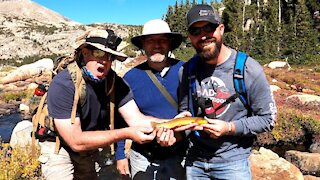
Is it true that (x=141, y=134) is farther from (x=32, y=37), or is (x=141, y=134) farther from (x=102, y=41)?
(x=32, y=37)

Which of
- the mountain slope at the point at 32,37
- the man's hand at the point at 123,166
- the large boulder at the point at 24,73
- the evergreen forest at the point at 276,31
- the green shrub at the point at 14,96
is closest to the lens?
the man's hand at the point at 123,166

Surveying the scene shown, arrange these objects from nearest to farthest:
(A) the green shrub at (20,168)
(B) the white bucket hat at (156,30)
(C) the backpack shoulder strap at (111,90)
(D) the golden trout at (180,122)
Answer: (D) the golden trout at (180,122) → (C) the backpack shoulder strap at (111,90) → (B) the white bucket hat at (156,30) → (A) the green shrub at (20,168)

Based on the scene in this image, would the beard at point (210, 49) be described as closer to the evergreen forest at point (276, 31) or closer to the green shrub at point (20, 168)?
the green shrub at point (20, 168)

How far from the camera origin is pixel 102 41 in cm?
337

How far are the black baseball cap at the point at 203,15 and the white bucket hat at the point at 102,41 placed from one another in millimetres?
801

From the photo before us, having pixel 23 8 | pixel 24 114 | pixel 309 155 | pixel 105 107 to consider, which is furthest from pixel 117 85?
pixel 23 8

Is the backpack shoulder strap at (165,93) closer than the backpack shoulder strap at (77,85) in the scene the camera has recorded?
No

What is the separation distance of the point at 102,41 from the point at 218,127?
4.62 feet

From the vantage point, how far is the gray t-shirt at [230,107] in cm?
299

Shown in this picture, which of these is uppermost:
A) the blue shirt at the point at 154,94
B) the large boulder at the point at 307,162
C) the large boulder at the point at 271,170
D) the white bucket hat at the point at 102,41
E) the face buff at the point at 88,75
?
the white bucket hat at the point at 102,41

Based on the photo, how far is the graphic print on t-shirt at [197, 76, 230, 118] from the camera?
3.12 meters

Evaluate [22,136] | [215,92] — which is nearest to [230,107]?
[215,92]

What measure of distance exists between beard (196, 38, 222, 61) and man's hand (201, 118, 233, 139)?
588 millimetres

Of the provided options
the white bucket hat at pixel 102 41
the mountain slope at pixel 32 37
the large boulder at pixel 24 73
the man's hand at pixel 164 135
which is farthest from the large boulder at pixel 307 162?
the mountain slope at pixel 32 37
